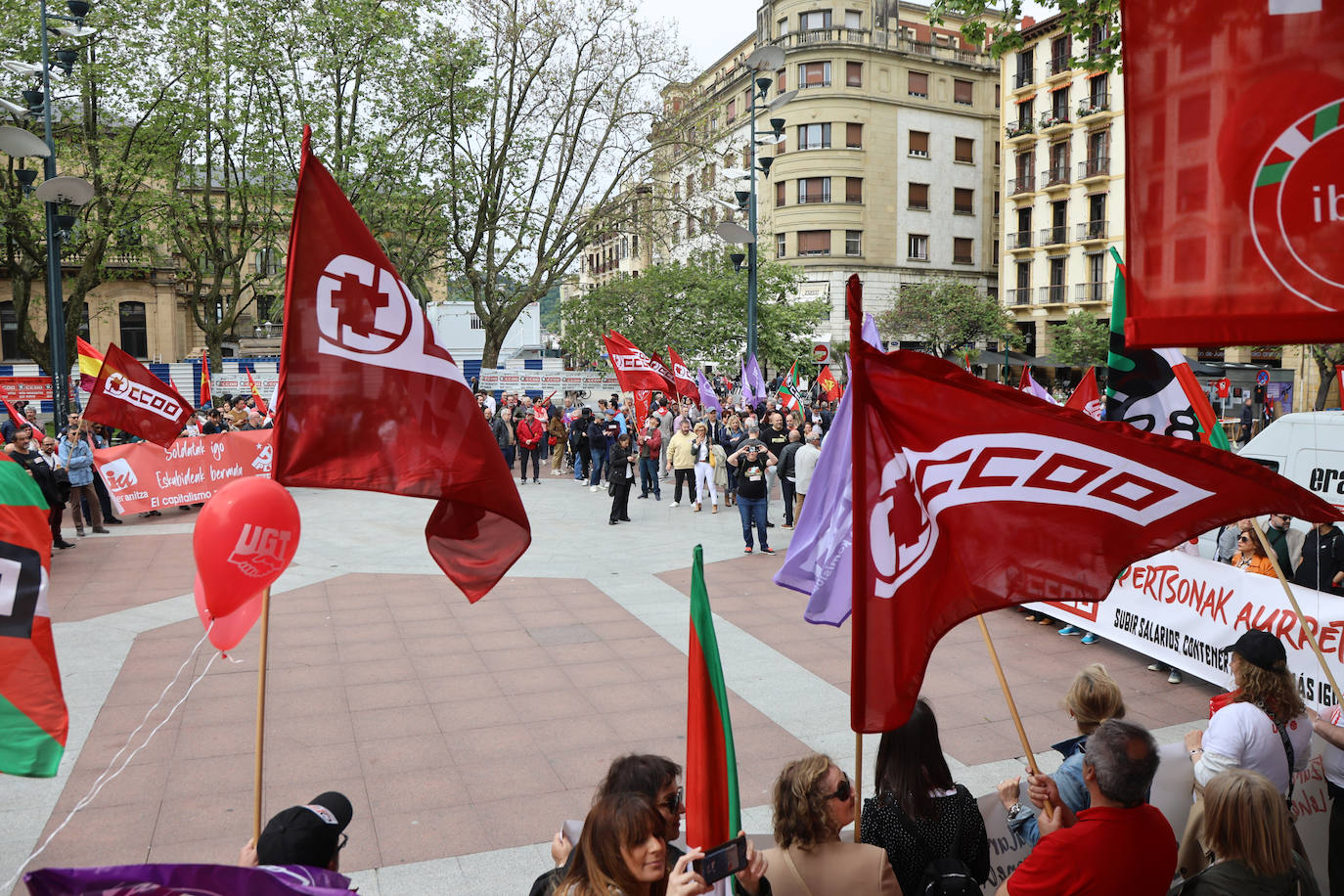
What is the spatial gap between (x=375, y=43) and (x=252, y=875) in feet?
91.6

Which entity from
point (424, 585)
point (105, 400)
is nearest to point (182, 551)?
point (105, 400)

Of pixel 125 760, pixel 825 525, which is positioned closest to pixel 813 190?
pixel 825 525

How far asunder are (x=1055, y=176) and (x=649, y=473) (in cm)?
3674

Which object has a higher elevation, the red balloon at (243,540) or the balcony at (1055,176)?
the balcony at (1055,176)

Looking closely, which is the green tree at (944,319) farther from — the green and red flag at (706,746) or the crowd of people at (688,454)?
the green and red flag at (706,746)

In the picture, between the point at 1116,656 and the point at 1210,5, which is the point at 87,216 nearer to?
the point at 1116,656

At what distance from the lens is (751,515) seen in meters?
13.8

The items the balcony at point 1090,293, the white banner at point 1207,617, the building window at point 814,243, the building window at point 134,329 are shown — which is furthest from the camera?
the building window at point 134,329

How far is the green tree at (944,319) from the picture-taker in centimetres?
4828

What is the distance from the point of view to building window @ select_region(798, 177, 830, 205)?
167ft

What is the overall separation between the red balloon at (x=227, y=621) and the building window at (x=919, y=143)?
52641 millimetres

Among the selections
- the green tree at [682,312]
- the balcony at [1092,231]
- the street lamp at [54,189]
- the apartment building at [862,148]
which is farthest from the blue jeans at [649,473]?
the balcony at [1092,231]

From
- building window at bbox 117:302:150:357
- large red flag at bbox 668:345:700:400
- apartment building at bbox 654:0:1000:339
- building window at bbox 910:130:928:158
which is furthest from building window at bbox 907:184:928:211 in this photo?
building window at bbox 117:302:150:357

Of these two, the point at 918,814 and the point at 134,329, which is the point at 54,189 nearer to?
the point at 918,814
